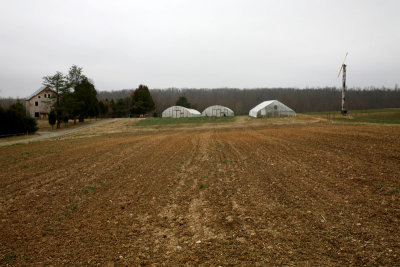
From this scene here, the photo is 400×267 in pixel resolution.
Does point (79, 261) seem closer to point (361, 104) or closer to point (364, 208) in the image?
point (364, 208)

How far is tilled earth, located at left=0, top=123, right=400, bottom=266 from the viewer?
14.8 feet

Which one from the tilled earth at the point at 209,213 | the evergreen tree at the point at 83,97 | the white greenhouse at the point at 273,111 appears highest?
the evergreen tree at the point at 83,97

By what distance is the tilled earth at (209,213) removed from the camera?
14.8 feet

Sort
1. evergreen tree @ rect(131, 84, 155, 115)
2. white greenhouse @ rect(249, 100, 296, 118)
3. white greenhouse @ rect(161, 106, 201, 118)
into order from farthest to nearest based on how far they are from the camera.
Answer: evergreen tree @ rect(131, 84, 155, 115), white greenhouse @ rect(161, 106, 201, 118), white greenhouse @ rect(249, 100, 296, 118)

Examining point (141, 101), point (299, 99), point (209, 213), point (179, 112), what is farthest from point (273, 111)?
point (299, 99)

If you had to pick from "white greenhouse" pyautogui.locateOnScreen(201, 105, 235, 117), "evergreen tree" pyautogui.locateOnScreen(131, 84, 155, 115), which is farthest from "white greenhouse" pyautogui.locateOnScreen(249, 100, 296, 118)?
"evergreen tree" pyautogui.locateOnScreen(131, 84, 155, 115)

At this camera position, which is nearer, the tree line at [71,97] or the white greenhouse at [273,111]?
the tree line at [71,97]

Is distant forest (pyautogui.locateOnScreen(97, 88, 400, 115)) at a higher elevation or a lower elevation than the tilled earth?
higher

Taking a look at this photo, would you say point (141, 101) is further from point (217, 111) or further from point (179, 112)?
point (217, 111)

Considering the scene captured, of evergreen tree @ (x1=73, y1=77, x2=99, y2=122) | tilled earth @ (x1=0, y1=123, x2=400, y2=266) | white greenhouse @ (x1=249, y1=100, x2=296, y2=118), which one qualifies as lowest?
tilled earth @ (x1=0, y1=123, x2=400, y2=266)

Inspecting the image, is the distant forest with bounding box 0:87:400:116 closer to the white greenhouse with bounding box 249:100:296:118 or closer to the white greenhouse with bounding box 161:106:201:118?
the white greenhouse with bounding box 161:106:201:118

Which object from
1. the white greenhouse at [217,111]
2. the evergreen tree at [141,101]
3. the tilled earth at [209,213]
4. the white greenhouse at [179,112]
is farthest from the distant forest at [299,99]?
the tilled earth at [209,213]

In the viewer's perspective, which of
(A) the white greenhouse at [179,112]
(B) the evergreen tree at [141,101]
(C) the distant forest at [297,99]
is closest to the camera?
(A) the white greenhouse at [179,112]

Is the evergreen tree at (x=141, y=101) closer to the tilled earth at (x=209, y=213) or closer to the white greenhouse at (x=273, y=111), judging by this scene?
the white greenhouse at (x=273, y=111)
